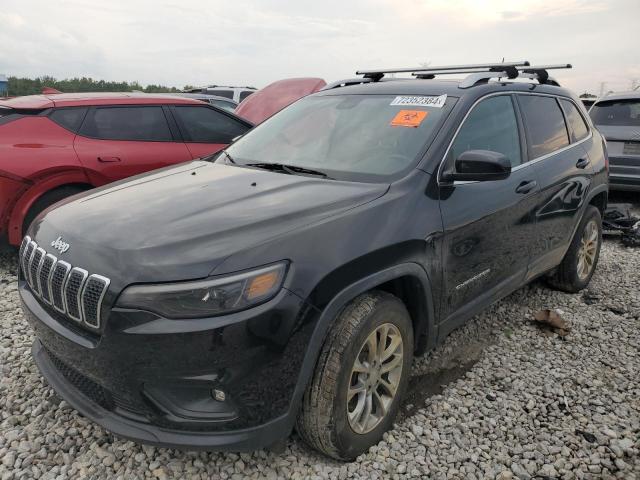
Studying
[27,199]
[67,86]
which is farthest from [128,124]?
[67,86]

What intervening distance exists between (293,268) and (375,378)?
0.79m

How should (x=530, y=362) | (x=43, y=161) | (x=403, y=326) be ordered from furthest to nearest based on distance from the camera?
(x=43, y=161), (x=530, y=362), (x=403, y=326)

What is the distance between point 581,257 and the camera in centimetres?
443

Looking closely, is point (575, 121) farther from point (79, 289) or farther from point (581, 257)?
point (79, 289)

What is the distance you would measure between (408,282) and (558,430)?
1.18 metres

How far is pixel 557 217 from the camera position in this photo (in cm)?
372

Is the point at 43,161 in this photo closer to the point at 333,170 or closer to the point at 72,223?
the point at 72,223

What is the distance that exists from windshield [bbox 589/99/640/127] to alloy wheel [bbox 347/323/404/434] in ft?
20.9

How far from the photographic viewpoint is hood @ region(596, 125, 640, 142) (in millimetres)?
6852

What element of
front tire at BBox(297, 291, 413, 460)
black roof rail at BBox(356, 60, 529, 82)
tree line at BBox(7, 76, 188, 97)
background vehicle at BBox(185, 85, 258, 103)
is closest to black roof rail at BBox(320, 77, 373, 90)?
black roof rail at BBox(356, 60, 529, 82)

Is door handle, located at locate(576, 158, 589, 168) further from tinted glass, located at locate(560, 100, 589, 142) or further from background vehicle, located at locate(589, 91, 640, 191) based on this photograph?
background vehicle, located at locate(589, 91, 640, 191)

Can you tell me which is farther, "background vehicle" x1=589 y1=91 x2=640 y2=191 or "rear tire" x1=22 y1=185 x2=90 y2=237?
"background vehicle" x1=589 y1=91 x2=640 y2=191

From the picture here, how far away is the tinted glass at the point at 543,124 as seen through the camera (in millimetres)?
3516

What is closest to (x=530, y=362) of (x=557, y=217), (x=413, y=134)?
(x=557, y=217)
